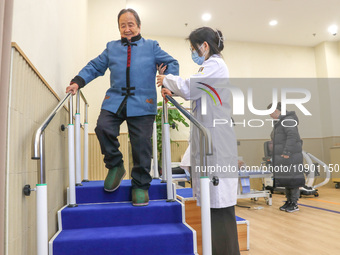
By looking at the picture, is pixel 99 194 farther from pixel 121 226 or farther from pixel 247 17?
pixel 247 17

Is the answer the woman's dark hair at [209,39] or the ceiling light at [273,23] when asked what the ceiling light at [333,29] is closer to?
the ceiling light at [273,23]

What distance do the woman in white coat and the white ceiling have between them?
4.30m

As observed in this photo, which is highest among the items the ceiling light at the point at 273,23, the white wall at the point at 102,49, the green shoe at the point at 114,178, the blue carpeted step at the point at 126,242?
the ceiling light at the point at 273,23

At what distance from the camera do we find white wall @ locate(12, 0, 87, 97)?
1.50 meters

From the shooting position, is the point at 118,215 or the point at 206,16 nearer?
the point at 118,215

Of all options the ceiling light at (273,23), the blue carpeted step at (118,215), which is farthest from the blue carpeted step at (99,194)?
the ceiling light at (273,23)

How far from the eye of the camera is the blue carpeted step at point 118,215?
6.59 feet

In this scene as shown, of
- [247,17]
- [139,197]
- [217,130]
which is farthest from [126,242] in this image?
[247,17]

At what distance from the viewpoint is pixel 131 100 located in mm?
2180

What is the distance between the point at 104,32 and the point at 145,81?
9.50 ft

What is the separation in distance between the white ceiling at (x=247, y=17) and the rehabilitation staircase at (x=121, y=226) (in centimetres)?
441

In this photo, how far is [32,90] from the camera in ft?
5.16

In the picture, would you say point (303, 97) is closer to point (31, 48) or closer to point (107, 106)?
point (107, 106)

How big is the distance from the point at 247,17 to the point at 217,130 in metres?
5.36
